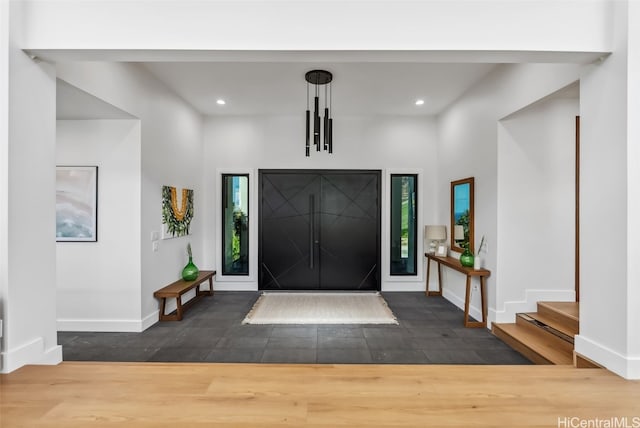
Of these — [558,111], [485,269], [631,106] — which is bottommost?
[485,269]

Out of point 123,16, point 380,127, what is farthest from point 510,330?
point 123,16

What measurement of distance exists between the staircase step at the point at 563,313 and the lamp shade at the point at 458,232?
1.35m

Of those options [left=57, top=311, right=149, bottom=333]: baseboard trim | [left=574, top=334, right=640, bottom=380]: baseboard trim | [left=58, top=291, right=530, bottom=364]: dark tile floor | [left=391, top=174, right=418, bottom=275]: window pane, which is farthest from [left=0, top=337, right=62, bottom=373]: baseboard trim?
[left=391, top=174, right=418, bottom=275]: window pane

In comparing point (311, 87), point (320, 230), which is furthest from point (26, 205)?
point (320, 230)

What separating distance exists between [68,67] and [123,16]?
3.72ft

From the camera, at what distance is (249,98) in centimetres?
507

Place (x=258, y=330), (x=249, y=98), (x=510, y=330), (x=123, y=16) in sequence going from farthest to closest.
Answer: (x=249, y=98)
(x=258, y=330)
(x=510, y=330)
(x=123, y=16)

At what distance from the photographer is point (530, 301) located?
12.6 ft

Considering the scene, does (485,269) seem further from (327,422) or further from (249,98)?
(249,98)

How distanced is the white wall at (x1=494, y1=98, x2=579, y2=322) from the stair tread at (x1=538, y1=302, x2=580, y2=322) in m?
0.12

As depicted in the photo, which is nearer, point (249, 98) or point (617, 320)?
point (617, 320)

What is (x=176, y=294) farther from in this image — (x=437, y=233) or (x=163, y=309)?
→ (x=437, y=233)

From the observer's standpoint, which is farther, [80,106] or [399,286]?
[399,286]

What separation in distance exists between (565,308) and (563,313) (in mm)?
251
